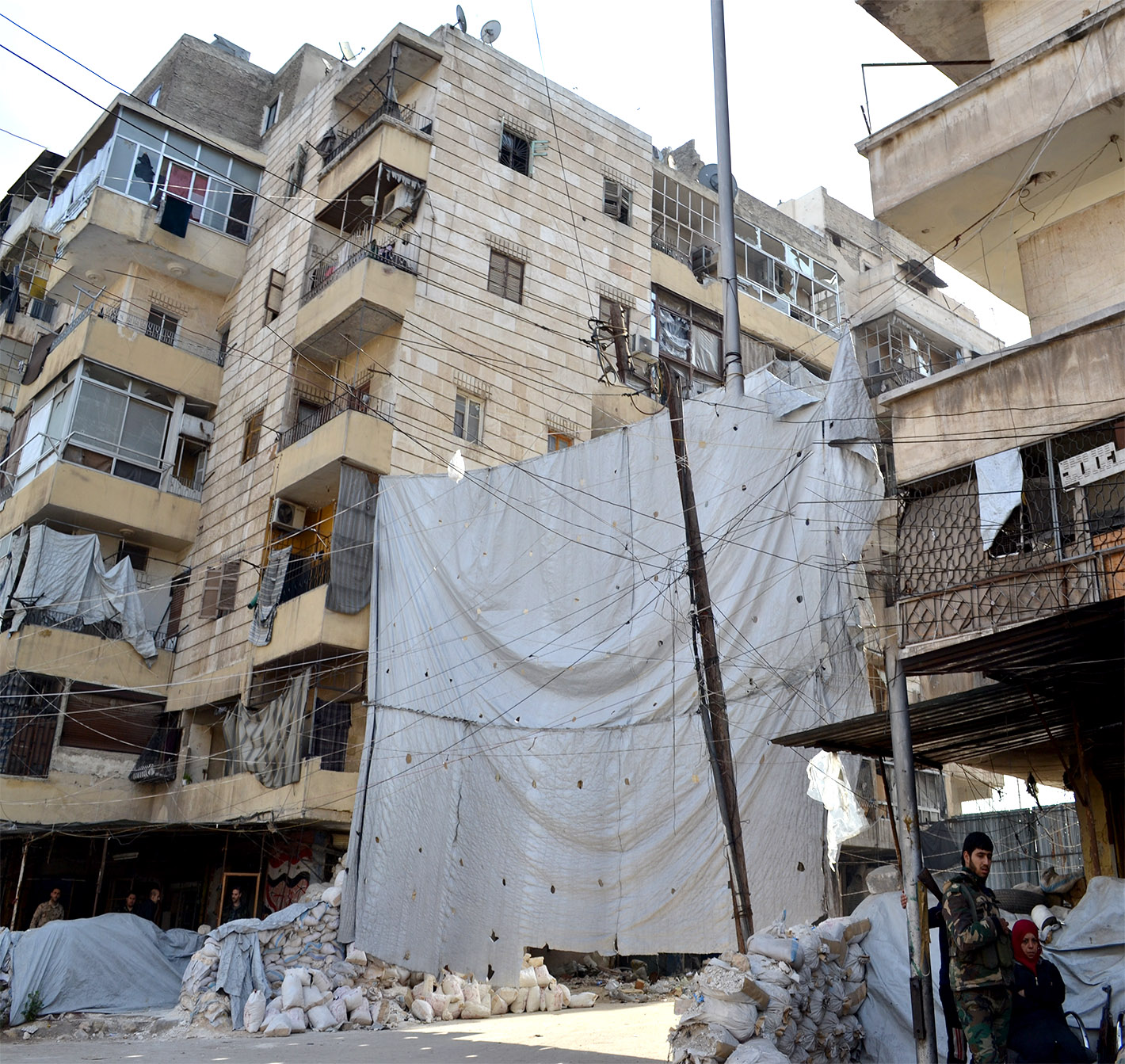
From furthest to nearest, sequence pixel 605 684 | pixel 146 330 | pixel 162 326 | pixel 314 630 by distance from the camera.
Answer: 1. pixel 162 326
2. pixel 146 330
3. pixel 314 630
4. pixel 605 684

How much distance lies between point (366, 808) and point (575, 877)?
3409mm

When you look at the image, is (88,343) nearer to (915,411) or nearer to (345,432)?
(345,432)

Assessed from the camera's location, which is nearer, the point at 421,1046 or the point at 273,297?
the point at 421,1046

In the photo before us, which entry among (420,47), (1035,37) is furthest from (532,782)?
(420,47)

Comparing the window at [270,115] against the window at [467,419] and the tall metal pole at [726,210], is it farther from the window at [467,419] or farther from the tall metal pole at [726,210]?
the tall metal pole at [726,210]

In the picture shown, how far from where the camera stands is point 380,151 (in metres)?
19.9

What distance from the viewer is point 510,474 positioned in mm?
16938

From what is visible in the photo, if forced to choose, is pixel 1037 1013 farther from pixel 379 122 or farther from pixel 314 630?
pixel 379 122

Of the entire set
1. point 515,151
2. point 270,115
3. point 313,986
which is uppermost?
point 270,115

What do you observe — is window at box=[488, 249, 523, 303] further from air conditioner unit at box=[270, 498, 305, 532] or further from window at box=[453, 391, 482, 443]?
air conditioner unit at box=[270, 498, 305, 532]

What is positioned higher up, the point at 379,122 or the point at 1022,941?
the point at 379,122

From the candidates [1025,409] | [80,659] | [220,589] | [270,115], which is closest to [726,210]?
[1025,409]

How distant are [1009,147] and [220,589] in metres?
15.1

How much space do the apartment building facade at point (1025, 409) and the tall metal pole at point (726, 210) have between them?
1975mm
